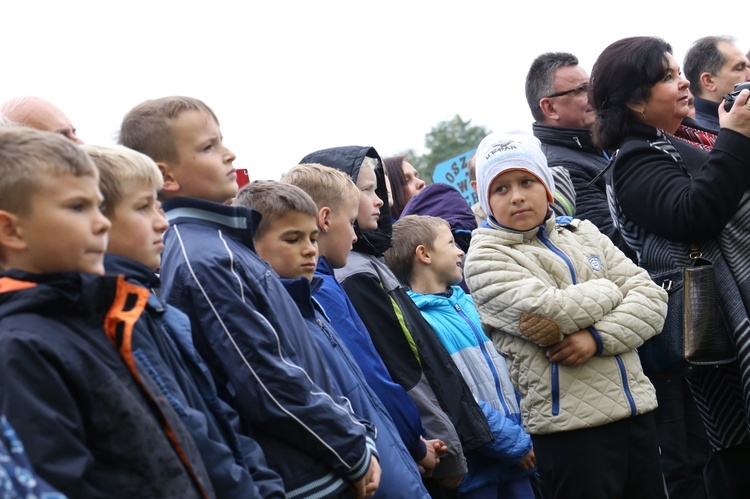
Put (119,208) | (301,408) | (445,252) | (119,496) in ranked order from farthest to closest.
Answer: (445,252), (301,408), (119,208), (119,496)

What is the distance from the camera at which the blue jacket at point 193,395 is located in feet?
8.89

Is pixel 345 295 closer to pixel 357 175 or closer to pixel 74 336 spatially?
pixel 357 175

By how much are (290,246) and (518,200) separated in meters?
1.20

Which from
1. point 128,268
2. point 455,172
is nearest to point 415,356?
point 128,268

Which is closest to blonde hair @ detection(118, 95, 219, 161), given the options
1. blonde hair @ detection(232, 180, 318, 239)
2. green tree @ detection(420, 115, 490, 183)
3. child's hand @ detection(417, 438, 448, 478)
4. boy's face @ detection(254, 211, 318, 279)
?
blonde hair @ detection(232, 180, 318, 239)

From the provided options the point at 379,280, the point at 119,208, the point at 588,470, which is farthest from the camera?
the point at 379,280

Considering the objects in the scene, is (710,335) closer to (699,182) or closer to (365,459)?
(699,182)

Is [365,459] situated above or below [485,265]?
below

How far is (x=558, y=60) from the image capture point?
274 inches

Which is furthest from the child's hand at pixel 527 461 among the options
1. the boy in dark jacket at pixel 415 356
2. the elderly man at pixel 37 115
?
the elderly man at pixel 37 115

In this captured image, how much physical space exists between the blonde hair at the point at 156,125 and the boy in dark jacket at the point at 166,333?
499 mm

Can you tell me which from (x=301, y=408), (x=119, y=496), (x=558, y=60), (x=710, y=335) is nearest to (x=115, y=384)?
(x=119, y=496)

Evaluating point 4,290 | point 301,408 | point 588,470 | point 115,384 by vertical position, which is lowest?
point 588,470

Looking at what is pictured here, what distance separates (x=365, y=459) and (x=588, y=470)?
1.33 m
